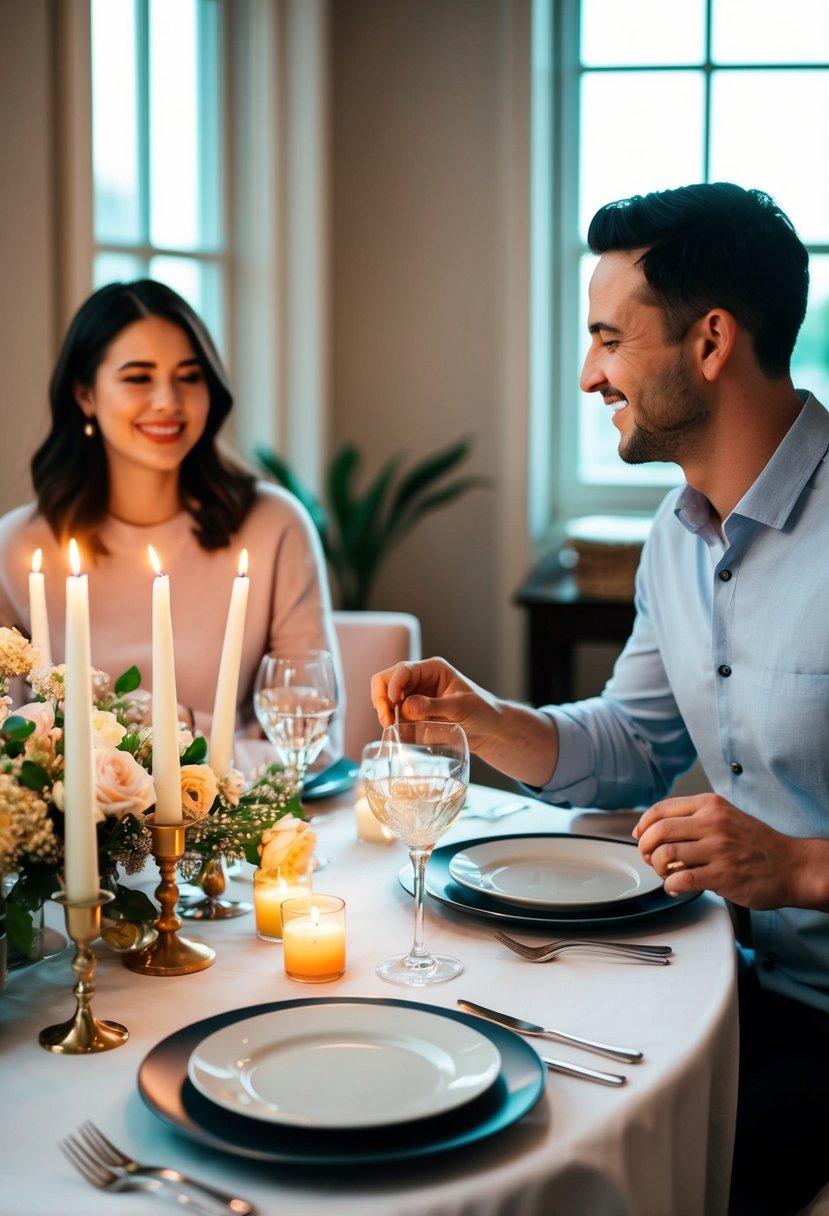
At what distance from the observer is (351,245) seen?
12.9ft

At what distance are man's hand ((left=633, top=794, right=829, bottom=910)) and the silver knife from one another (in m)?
0.26

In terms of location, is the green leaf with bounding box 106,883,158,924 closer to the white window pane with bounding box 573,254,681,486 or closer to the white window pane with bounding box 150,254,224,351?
the white window pane with bounding box 150,254,224,351

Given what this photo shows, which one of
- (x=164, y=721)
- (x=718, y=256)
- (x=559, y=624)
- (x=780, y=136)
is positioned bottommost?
(x=559, y=624)

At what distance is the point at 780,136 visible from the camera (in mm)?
3910

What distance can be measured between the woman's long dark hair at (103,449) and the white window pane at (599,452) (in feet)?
6.46

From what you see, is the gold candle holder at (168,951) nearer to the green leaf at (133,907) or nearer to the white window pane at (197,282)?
the green leaf at (133,907)

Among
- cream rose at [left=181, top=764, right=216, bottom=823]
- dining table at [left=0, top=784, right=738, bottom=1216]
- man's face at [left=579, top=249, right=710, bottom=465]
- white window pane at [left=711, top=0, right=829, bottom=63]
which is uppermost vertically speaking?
white window pane at [left=711, top=0, right=829, bottom=63]

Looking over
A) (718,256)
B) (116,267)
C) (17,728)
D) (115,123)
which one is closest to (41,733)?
(17,728)

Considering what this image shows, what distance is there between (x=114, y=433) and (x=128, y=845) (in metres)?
1.41

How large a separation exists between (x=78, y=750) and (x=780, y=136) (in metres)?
3.69

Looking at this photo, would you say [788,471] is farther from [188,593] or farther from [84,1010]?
[188,593]

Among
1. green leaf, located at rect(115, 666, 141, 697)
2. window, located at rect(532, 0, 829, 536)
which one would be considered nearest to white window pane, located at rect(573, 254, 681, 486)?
window, located at rect(532, 0, 829, 536)

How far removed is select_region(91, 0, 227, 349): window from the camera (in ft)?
10.2

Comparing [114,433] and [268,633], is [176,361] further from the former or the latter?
[268,633]
